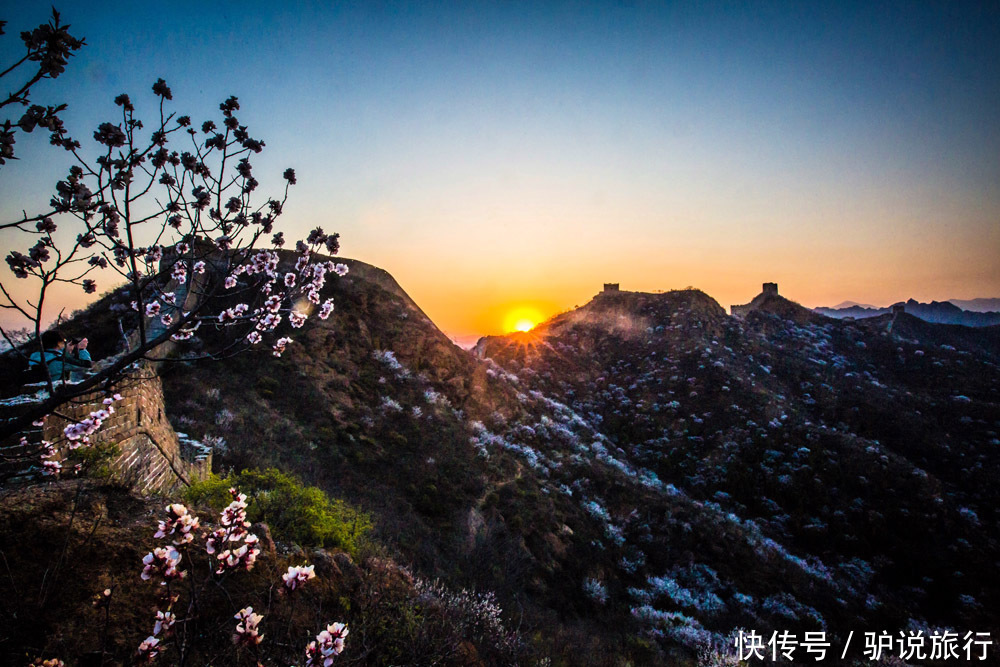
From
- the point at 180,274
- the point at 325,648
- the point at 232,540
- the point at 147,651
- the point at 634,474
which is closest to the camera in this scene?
the point at 147,651

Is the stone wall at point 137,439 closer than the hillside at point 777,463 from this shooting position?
Yes

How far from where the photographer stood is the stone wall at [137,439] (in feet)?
17.1

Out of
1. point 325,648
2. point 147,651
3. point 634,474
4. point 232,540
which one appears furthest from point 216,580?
point 634,474

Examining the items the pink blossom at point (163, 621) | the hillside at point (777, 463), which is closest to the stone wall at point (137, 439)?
the pink blossom at point (163, 621)

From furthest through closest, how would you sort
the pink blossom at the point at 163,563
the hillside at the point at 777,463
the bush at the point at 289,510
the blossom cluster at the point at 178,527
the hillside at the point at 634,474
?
1. the hillside at the point at 777,463
2. the hillside at the point at 634,474
3. the bush at the point at 289,510
4. the blossom cluster at the point at 178,527
5. the pink blossom at the point at 163,563

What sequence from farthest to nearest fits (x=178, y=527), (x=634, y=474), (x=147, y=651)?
(x=634, y=474), (x=178, y=527), (x=147, y=651)

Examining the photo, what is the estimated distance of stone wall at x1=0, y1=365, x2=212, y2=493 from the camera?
5.20 metres

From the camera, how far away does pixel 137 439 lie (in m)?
7.04

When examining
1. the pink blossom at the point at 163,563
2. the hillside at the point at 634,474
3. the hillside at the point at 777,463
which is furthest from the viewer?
the hillside at the point at 777,463

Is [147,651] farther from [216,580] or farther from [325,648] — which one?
[325,648]

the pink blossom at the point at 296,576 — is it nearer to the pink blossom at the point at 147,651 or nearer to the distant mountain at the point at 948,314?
the pink blossom at the point at 147,651

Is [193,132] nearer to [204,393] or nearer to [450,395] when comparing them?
[204,393]

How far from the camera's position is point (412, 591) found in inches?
227

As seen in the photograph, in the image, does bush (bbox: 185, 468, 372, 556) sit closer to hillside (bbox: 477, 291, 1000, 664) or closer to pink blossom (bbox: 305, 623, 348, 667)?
pink blossom (bbox: 305, 623, 348, 667)
